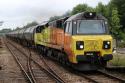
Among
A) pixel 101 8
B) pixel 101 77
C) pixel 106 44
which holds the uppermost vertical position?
pixel 101 8

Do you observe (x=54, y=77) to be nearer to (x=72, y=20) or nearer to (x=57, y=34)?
(x=72, y=20)

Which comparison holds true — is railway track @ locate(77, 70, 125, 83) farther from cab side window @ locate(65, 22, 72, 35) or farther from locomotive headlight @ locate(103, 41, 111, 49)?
cab side window @ locate(65, 22, 72, 35)

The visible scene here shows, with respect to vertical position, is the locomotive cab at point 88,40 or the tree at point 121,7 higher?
the tree at point 121,7

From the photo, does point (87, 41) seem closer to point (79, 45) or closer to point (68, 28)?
point (79, 45)

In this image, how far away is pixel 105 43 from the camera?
17.1m

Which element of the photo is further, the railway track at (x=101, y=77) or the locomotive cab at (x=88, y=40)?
the locomotive cab at (x=88, y=40)

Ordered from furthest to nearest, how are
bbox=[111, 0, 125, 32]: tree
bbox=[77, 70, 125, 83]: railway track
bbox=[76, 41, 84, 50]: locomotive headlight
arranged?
bbox=[111, 0, 125, 32]: tree < bbox=[76, 41, 84, 50]: locomotive headlight < bbox=[77, 70, 125, 83]: railway track

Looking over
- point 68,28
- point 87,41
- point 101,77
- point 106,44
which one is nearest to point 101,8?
point 68,28

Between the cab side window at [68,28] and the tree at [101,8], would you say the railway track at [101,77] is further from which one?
the tree at [101,8]

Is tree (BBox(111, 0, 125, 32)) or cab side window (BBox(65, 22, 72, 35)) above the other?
tree (BBox(111, 0, 125, 32))

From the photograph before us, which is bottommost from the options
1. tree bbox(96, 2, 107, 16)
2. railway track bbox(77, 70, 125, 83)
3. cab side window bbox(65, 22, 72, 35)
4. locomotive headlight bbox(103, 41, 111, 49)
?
railway track bbox(77, 70, 125, 83)

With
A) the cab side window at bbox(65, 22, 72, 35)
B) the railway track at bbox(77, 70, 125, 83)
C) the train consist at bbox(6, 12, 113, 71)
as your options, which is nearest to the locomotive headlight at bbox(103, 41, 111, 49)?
the train consist at bbox(6, 12, 113, 71)

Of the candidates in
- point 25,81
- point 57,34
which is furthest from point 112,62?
point 25,81

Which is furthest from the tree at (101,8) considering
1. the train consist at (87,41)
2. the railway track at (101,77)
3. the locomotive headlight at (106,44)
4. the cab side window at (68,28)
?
the locomotive headlight at (106,44)
